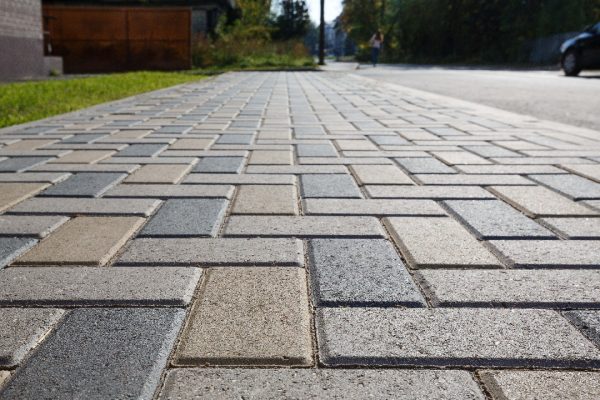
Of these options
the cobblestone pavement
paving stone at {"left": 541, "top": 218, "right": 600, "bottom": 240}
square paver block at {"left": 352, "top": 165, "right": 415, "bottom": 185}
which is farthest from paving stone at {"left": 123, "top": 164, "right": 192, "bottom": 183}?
paving stone at {"left": 541, "top": 218, "right": 600, "bottom": 240}

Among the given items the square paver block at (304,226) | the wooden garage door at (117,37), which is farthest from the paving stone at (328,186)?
the wooden garage door at (117,37)

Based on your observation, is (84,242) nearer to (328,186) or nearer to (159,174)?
(159,174)

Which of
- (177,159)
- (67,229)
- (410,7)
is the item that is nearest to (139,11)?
(177,159)

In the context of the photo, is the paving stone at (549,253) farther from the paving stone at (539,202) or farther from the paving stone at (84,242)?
the paving stone at (84,242)

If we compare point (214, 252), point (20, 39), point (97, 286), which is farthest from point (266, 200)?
point (20, 39)

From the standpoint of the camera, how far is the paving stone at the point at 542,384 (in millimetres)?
1169

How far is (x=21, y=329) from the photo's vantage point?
1415 mm

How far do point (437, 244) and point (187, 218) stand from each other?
1.03 m

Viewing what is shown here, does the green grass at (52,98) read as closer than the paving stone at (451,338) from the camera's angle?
No

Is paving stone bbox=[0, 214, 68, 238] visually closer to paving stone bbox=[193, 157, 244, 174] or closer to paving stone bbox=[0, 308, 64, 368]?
paving stone bbox=[0, 308, 64, 368]

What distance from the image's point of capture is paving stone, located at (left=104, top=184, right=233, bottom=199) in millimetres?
2730

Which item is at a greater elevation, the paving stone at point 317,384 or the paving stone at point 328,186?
the paving stone at point 328,186

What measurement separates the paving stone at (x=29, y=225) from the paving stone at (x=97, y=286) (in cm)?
38

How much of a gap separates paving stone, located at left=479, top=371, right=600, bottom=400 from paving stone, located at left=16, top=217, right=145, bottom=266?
127cm
